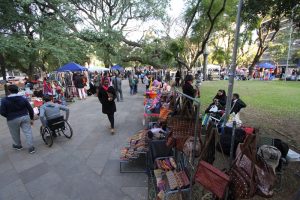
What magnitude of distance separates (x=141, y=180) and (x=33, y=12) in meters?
11.0

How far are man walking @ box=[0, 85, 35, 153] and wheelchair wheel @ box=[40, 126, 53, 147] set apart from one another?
Result: 440mm

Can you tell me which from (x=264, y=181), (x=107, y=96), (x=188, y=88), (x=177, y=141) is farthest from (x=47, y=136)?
(x=264, y=181)

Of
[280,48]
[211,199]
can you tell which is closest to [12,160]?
[211,199]

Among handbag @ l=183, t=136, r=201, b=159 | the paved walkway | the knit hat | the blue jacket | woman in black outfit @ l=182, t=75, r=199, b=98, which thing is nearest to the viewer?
handbag @ l=183, t=136, r=201, b=159

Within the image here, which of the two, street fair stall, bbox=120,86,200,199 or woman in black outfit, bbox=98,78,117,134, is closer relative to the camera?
street fair stall, bbox=120,86,200,199

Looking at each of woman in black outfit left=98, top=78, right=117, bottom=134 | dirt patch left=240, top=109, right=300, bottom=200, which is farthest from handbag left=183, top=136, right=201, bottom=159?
woman in black outfit left=98, top=78, right=117, bottom=134

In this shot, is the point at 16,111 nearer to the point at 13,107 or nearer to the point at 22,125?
the point at 13,107

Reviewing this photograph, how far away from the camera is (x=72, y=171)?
14.2ft

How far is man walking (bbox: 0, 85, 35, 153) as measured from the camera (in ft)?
16.1

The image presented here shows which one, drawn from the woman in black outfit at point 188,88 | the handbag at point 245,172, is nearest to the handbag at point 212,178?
the handbag at point 245,172

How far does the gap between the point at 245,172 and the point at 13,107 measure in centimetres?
502

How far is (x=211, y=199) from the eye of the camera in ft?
10.1

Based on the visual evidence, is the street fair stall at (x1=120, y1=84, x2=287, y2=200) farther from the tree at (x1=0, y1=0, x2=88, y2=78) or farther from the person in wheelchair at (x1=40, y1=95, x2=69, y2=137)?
the tree at (x1=0, y1=0, x2=88, y2=78)

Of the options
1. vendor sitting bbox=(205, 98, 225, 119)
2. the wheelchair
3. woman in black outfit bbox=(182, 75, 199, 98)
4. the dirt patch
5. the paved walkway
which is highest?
woman in black outfit bbox=(182, 75, 199, 98)
